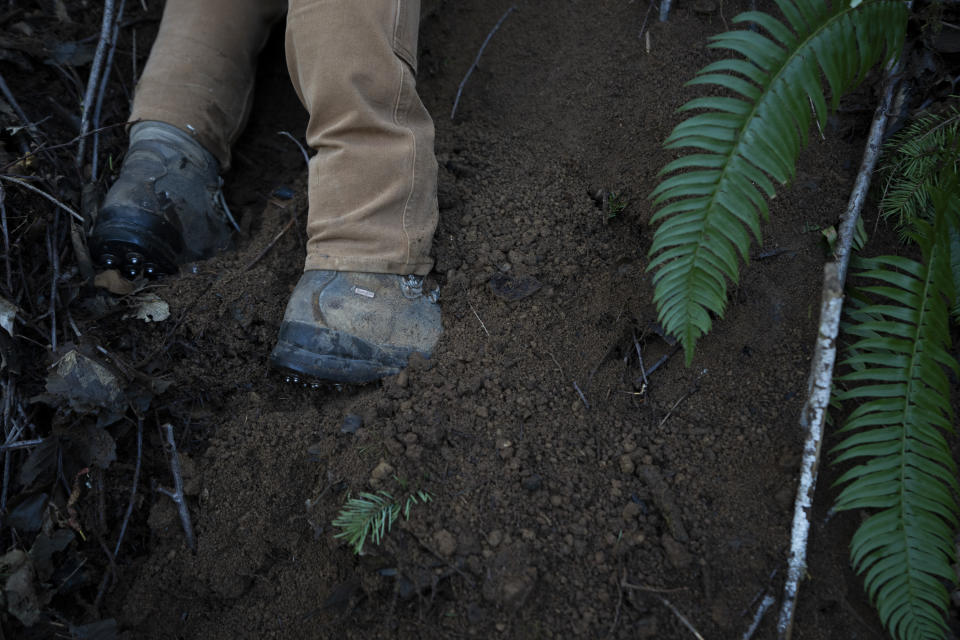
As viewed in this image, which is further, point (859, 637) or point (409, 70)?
point (409, 70)

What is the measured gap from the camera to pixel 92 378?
166 cm

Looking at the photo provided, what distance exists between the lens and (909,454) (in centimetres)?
131

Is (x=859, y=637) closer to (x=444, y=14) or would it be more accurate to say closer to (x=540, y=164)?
(x=540, y=164)

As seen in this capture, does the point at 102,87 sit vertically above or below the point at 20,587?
above

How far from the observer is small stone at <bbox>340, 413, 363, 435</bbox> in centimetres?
161

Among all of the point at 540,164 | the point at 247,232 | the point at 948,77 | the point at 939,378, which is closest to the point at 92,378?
the point at 247,232

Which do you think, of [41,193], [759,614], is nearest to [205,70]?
[41,193]

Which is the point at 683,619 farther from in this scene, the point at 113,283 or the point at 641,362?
the point at 113,283

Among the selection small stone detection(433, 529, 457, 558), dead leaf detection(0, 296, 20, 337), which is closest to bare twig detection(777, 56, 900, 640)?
small stone detection(433, 529, 457, 558)

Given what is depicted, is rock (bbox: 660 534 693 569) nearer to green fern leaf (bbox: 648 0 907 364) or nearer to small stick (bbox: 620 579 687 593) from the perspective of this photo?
small stick (bbox: 620 579 687 593)

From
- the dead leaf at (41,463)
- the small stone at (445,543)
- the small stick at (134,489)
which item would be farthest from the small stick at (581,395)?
the dead leaf at (41,463)

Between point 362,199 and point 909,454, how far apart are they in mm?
1533

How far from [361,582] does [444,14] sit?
2.15m

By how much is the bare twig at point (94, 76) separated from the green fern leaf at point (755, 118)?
2041 millimetres
